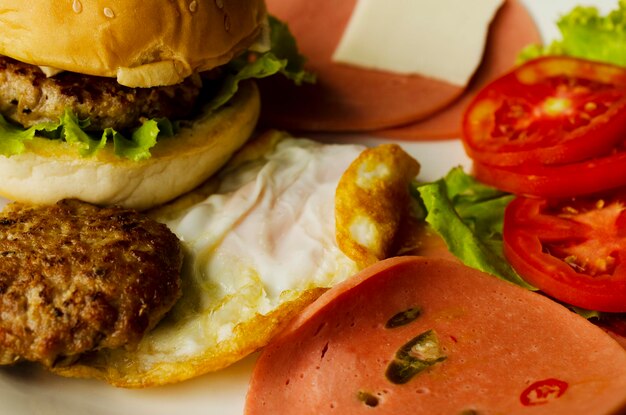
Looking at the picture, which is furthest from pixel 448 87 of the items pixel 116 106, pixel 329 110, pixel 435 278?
pixel 116 106

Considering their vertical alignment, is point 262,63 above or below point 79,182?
above

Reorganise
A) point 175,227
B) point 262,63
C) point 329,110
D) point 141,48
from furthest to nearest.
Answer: point 329,110
point 262,63
point 175,227
point 141,48

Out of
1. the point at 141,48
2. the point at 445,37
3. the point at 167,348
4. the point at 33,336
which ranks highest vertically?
the point at 141,48

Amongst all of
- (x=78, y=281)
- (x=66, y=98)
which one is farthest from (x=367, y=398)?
(x=66, y=98)

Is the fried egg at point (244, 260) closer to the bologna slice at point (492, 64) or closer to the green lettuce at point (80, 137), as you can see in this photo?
the green lettuce at point (80, 137)

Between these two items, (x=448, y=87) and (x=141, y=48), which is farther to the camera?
(x=448, y=87)

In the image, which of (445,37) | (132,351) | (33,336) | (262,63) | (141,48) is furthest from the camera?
(445,37)

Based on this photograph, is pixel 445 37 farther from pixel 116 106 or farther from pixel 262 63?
pixel 116 106
